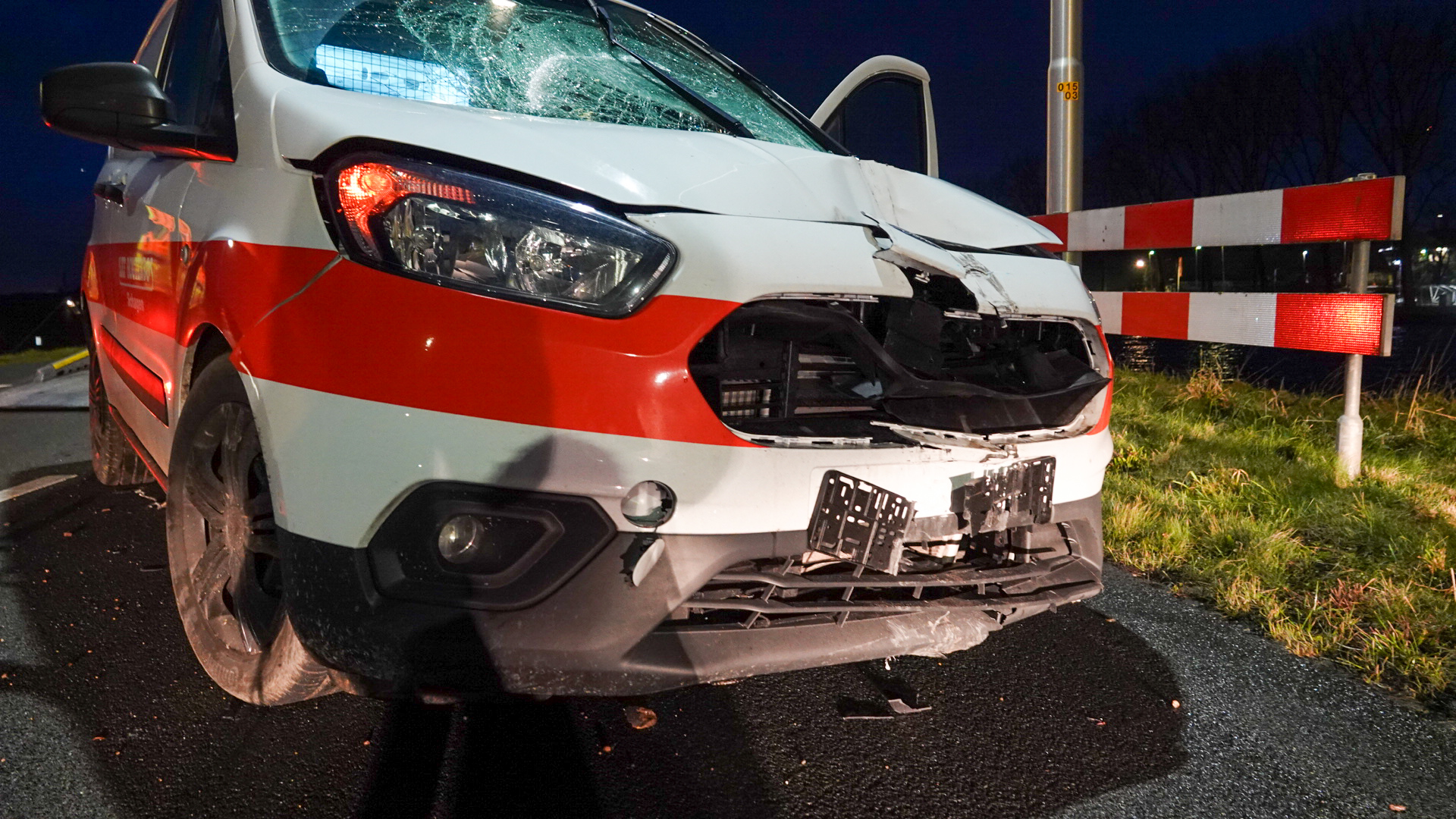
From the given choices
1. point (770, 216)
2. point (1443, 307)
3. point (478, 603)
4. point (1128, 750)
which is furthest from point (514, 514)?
point (1443, 307)

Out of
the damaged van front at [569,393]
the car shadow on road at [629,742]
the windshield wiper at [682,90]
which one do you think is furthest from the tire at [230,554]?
the windshield wiper at [682,90]

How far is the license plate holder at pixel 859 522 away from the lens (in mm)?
1700

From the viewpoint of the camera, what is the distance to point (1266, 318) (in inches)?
149

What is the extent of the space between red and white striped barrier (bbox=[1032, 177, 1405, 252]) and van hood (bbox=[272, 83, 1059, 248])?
1999mm

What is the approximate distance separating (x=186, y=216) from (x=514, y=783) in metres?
1.49

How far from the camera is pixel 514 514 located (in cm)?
155

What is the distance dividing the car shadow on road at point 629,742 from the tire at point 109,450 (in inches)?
56.8

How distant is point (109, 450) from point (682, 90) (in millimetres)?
3000

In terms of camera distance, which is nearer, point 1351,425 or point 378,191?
point 378,191

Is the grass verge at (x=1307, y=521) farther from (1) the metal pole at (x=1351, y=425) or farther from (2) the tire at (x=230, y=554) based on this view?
(2) the tire at (x=230, y=554)

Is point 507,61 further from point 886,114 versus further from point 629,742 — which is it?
point 886,114

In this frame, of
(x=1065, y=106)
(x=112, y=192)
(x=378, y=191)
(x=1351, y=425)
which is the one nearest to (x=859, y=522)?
(x=378, y=191)

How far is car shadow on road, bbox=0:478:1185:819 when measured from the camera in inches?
70.6

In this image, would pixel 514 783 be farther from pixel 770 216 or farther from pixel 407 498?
pixel 770 216
